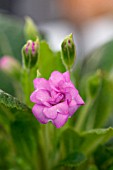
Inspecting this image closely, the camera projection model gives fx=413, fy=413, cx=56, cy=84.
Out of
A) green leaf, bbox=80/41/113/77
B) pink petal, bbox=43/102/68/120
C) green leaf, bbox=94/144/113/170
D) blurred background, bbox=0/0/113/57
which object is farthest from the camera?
blurred background, bbox=0/0/113/57

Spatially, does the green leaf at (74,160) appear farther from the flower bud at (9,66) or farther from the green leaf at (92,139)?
the flower bud at (9,66)

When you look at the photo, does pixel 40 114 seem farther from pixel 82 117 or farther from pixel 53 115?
pixel 82 117

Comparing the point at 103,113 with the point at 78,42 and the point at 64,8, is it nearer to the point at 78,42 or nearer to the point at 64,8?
the point at 78,42

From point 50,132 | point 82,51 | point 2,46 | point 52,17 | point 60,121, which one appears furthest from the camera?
point 52,17

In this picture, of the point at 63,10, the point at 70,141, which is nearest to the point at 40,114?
the point at 70,141

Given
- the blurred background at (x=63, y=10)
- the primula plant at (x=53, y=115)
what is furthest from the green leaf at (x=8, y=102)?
the blurred background at (x=63, y=10)

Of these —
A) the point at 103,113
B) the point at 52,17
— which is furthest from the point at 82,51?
the point at 103,113

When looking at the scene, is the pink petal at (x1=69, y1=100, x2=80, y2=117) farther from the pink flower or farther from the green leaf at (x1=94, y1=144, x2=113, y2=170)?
the green leaf at (x1=94, y1=144, x2=113, y2=170)

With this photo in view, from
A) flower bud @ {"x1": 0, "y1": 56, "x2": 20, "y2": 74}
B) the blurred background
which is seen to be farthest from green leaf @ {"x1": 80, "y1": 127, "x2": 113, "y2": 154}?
the blurred background
